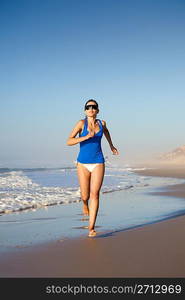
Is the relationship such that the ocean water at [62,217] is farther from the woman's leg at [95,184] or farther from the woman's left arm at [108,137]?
the woman's left arm at [108,137]

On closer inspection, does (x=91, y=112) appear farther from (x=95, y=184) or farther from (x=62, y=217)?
(x=62, y=217)

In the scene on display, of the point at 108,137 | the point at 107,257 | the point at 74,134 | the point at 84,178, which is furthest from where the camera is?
the point at 108,137

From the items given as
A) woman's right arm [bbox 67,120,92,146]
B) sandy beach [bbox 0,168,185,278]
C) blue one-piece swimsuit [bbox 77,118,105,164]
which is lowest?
sandy beach [bbox 0,168,185,278]

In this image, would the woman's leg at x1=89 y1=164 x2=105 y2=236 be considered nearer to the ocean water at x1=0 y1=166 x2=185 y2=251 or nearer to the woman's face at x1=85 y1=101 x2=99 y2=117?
the ocean water at x1=0 y1=166 x2=185 y2=251

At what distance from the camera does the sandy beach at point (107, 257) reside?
12.1ft

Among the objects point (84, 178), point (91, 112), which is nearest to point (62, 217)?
point (84, 178)

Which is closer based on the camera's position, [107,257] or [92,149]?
[107,257]

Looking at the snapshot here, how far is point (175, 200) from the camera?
395 inches

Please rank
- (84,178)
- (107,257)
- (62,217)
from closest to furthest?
(107,257) → (84,178) → (62,217)

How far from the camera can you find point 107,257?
4270 mm

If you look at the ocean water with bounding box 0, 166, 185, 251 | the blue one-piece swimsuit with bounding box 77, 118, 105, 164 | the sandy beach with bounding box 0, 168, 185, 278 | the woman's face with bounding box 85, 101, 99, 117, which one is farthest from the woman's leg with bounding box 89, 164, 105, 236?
the woman's face with bounding box 85, 101, 99, 117

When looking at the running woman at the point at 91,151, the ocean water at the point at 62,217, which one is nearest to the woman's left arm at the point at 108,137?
the running woman at the point at 91,151

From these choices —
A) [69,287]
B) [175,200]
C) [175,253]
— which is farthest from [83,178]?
[175,200]

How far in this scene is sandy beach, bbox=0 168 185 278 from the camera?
3.70m
